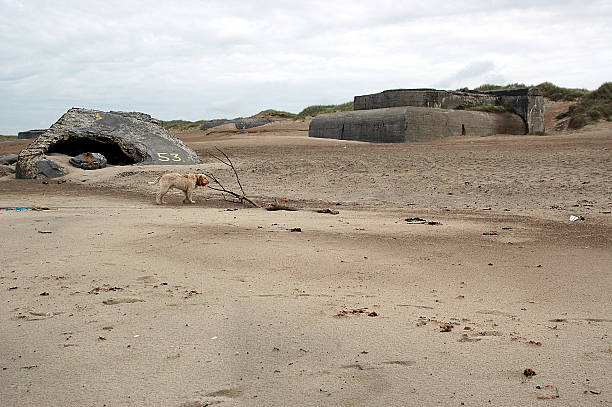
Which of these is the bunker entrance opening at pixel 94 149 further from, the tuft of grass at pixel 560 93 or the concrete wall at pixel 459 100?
the tuft of grass at pixel 560 93

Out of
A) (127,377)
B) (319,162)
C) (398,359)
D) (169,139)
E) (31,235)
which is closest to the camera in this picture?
(127,377)

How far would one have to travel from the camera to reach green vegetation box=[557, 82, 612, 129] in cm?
2219

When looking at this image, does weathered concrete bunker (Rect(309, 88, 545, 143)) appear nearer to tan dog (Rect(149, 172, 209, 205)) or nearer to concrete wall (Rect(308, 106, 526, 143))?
concrete wall (Rect(308, 106, 526, 143))

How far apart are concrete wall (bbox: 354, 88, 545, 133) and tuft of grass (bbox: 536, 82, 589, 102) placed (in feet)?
36.6

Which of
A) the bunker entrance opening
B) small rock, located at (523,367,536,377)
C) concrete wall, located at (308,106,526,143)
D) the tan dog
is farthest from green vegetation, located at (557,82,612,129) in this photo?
small rock, located at (523,367,536,377)

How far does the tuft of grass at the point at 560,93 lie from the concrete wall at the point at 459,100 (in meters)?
11.1

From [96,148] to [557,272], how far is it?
13.5 metres

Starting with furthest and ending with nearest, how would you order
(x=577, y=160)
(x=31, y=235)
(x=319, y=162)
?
1. (x=319, y=162)
2. (x=577, y=160)
3. (x=31, y=235)

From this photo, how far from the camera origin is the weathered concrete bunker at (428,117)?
642 inches

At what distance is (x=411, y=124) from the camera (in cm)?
1608

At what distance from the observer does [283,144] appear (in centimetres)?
1655

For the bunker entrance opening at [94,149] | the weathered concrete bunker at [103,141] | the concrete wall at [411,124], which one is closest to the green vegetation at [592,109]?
the concrete wall at [411,124]

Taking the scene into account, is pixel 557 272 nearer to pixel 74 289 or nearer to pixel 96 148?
pixel 74 289

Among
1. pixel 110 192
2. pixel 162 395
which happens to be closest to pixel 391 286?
pixel 162 395
